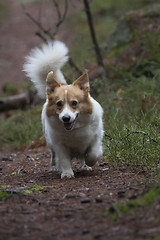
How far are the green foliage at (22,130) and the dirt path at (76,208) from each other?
124 inches

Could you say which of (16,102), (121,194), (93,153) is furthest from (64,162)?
(16,102)

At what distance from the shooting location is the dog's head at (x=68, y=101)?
4668 millimetres

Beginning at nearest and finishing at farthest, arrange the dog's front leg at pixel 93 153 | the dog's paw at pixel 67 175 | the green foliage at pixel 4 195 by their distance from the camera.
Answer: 1. the green foliage at pixel 4 195
2. the dog's paw at pixel 67 175
3. the dog's front leg at pixel 93 153

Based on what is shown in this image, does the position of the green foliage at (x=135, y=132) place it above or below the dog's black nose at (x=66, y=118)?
below

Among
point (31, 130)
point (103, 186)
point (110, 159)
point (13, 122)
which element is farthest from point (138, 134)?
point (13, 122)

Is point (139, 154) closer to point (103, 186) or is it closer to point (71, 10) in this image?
point (103, 186)

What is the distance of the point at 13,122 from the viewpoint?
9.62m

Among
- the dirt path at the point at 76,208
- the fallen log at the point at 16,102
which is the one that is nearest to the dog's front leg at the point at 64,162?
the dirt path at the point at 76,208

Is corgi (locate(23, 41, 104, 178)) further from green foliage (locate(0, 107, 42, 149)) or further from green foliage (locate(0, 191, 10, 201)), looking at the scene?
green foliage (locate(0, 107, 42, 149))

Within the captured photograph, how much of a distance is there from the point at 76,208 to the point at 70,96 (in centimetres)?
182

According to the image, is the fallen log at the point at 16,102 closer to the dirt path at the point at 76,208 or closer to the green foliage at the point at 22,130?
the green foliage at the point at 22,130

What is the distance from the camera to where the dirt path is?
2686 millimetres

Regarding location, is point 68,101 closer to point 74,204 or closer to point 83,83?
point 83,83

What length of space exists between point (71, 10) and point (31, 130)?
14370mm
